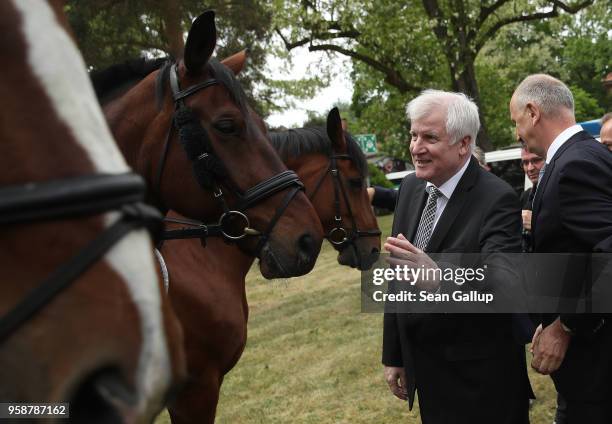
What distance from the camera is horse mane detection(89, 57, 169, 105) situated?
11.2 feet

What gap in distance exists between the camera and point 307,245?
138 inches

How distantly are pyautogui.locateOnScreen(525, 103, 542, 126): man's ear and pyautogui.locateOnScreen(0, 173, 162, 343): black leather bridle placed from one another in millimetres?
2617

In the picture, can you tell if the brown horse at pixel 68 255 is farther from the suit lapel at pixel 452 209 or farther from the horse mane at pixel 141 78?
the suit lapel at pixel 452 209

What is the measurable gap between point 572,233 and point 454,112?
833 millimetres

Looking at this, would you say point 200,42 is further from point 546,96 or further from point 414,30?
point 414,30

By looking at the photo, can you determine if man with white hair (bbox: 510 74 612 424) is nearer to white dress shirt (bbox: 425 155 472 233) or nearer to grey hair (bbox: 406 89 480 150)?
grey hair (bbox: 406 89 480 150)

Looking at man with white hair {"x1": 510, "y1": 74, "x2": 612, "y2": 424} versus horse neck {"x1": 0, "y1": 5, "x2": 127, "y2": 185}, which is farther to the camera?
man with white hair {"x1": 510, "y1": 74, "x2": 612, "y2": 424}

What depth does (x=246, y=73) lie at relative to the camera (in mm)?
18734

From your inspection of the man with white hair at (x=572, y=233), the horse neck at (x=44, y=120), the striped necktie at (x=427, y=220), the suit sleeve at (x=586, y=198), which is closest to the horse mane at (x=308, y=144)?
the striped necktie at (x=427, y=220)

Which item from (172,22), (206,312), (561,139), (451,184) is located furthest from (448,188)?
(172,22)

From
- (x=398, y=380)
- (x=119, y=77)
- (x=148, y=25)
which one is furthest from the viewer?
(x=148, y=25)

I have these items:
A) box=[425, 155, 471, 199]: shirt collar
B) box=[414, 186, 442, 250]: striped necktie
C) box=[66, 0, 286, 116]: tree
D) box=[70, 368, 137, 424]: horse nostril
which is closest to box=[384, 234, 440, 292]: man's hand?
box=[414, 186, 442, 250]: striped necktie

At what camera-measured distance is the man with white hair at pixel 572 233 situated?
3.02 metres

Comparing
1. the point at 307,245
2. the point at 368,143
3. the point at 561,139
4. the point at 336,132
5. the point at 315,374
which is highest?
the point at 561,139
